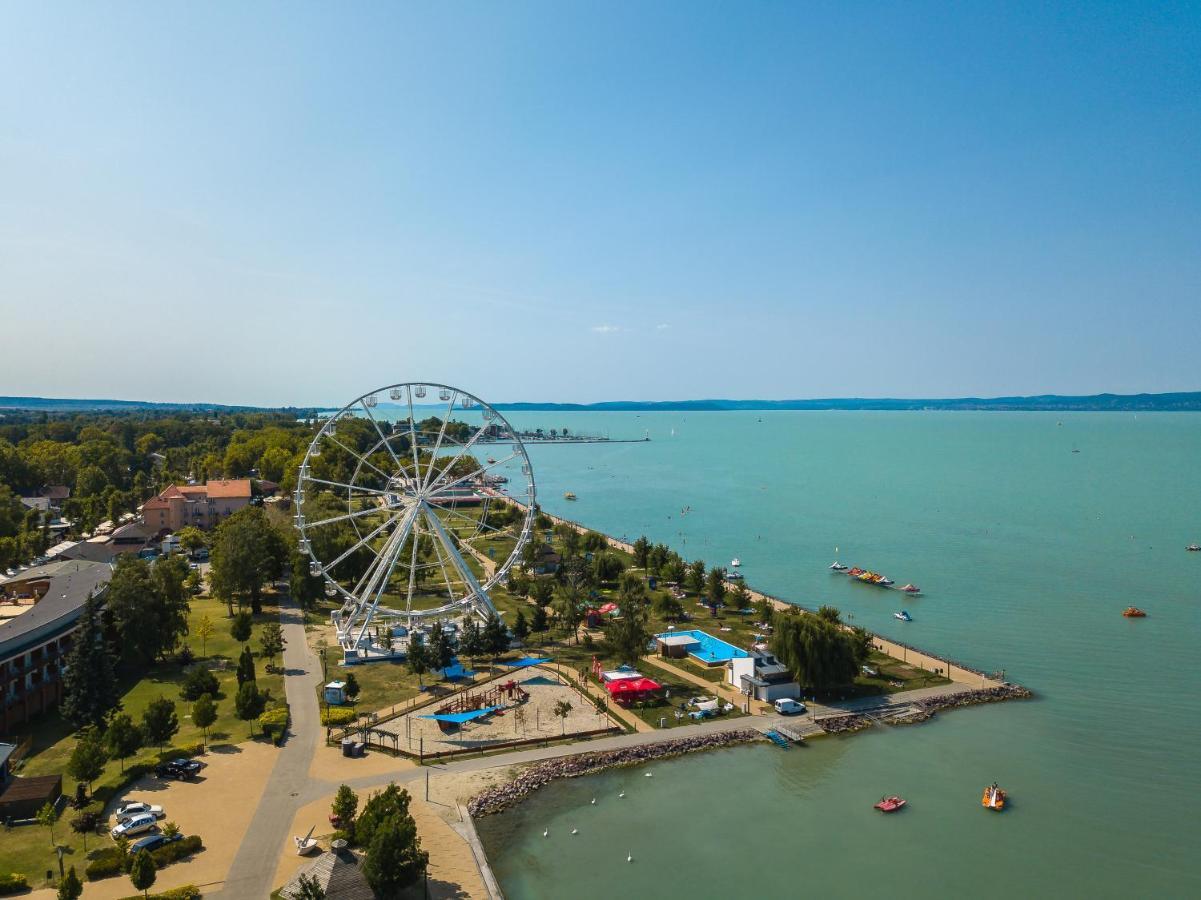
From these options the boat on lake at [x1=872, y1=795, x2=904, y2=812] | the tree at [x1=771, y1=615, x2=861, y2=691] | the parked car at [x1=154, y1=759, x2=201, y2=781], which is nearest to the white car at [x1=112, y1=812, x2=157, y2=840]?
the parked car at [x1=154, y1=759, x2=201, y2=781]

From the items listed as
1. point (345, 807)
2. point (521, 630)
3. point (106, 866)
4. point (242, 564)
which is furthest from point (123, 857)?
point (242, 564)

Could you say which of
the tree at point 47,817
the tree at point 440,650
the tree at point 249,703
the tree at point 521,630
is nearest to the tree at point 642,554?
the tree at point 521,630

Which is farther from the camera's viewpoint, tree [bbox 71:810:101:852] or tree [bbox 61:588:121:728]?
tree [bbox 61:588:121:728]

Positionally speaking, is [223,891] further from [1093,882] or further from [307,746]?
[1093,882]

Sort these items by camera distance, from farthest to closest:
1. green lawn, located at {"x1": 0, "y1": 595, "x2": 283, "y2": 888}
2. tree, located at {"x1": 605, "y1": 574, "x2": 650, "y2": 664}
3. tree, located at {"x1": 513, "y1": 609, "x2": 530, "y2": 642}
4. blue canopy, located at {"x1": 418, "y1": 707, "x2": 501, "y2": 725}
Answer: tree, located at {"x1": 513, "y1": 609, "x2": 530, "y2": 642} < tree, located at {"x1": 605, "y1": 574, "x2": 650, "y2": 664} < blue canopy, located at {"x1": 418, "y1": 707, "x2": 501, "y2": 725} < green lawn, located at {"x1": 0, "y1": 595, "x2": 283, "y2": 888}

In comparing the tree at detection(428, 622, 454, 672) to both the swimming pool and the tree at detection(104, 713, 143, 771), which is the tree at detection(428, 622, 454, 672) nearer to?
the swimming pool

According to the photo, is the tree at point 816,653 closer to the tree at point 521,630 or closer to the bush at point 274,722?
the tree at point 521,630
